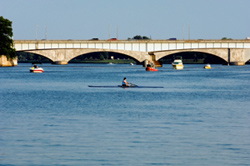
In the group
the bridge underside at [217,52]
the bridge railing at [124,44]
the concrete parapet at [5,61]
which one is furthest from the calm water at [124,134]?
the bridge underside at [217,52]

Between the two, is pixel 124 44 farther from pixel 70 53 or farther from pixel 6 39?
pixel 6 39

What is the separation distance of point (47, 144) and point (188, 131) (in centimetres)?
862

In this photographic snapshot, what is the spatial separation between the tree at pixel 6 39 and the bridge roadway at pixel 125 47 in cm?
681

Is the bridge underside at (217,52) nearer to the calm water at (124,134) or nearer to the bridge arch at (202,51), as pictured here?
the bridge arch at (202,51)

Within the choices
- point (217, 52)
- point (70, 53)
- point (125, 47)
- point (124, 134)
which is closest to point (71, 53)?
point (70, 53)

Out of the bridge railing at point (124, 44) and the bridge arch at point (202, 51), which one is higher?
the bridge railing at point (124, 44)

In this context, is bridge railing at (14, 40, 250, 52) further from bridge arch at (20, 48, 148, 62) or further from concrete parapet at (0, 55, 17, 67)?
concrete parapet at (0, 55, 17, 67)

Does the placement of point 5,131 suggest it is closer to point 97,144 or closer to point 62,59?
point 97,144

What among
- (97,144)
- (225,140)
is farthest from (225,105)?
(97,144)

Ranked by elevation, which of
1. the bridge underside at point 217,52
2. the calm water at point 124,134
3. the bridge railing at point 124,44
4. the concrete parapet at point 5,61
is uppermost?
the bridge railing at point 124,44

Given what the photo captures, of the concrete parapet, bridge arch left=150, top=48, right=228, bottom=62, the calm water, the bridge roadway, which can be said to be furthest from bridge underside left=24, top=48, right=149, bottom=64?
the calm water

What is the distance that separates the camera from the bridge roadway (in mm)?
186500

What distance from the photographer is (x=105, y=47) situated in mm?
189125

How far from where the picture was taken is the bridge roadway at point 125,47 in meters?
186
